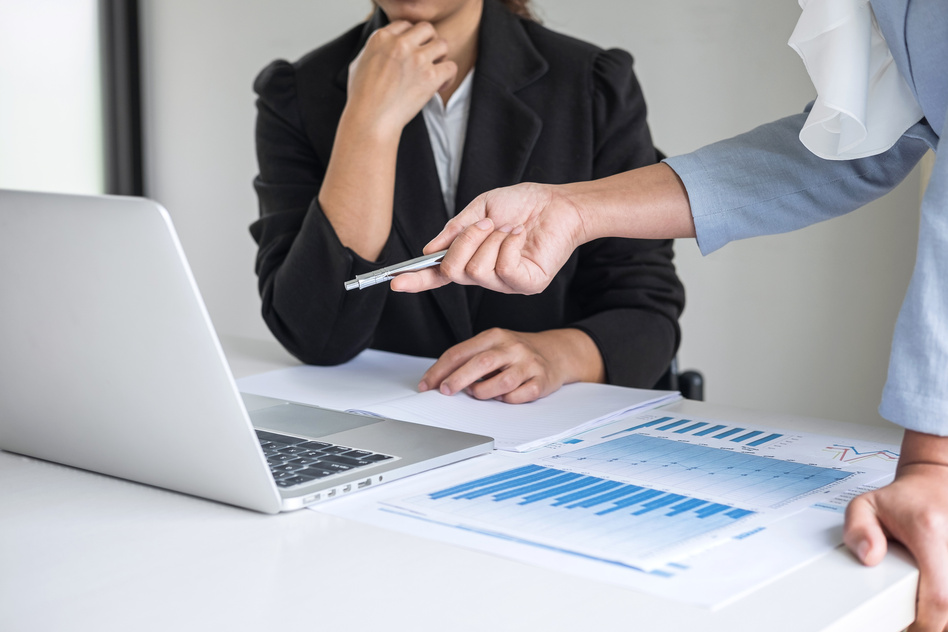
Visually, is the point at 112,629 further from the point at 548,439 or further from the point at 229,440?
the point at 548,439

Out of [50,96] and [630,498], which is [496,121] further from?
[50,96]

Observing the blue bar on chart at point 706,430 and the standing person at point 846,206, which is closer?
the standing person at point 846,206

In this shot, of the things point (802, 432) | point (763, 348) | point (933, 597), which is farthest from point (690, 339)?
point (933, 597)

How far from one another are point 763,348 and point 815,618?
1.85m

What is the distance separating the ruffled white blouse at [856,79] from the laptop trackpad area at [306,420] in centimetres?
46

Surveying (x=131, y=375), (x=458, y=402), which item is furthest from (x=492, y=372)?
(x=131, y=375)

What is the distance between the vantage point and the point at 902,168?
763mm

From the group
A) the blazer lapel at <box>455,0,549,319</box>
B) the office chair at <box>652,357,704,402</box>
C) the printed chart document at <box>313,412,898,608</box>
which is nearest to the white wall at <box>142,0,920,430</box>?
the office chair at <box>652,357,704,402</box>

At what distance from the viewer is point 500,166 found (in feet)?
4.19

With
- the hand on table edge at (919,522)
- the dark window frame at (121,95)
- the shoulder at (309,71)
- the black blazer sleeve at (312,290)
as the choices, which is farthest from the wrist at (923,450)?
the dark window frame at (121,95)

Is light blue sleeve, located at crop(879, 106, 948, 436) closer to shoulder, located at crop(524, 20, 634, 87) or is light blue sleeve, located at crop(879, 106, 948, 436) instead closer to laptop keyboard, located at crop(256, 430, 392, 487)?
laptop keyboard, located at crop(256, 430, 392, 487)

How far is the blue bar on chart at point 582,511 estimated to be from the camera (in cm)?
54

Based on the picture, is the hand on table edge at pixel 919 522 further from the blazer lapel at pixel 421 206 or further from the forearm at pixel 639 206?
the blazer lapel at pixel 421 206

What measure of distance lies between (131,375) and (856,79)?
0.57m
